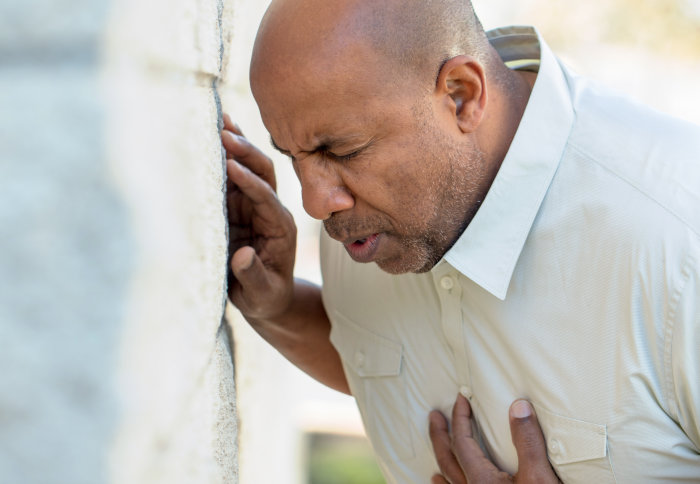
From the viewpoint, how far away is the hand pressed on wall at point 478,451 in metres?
1.47

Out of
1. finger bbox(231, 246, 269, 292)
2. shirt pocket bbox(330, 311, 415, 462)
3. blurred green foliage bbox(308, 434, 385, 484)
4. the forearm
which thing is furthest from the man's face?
blurred green foliage bbox(308, 434, 385, 484)

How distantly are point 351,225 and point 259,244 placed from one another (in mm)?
245

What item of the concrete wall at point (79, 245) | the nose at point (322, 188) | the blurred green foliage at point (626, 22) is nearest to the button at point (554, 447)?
the nose at point (322, 188)

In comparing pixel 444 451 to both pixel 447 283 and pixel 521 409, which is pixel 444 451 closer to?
pixel 521 409

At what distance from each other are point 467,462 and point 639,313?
488 millimetres

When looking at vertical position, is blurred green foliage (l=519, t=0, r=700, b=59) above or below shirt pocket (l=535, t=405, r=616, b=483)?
above

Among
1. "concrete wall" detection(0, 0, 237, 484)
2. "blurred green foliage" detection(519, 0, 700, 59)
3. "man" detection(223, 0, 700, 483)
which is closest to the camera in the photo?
"concrete wall" detection(0, 0, 237, 484)

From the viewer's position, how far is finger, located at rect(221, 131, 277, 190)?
149 cm

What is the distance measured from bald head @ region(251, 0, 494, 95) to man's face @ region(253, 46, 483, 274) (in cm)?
4

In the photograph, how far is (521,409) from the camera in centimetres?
151

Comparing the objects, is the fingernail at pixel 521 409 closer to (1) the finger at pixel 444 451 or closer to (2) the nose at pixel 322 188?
(1) the finger at pixel 444 451

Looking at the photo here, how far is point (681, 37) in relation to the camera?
39.9ft

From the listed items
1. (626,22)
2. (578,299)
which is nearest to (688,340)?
(578,299)

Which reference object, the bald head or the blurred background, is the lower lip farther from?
the blurred background
